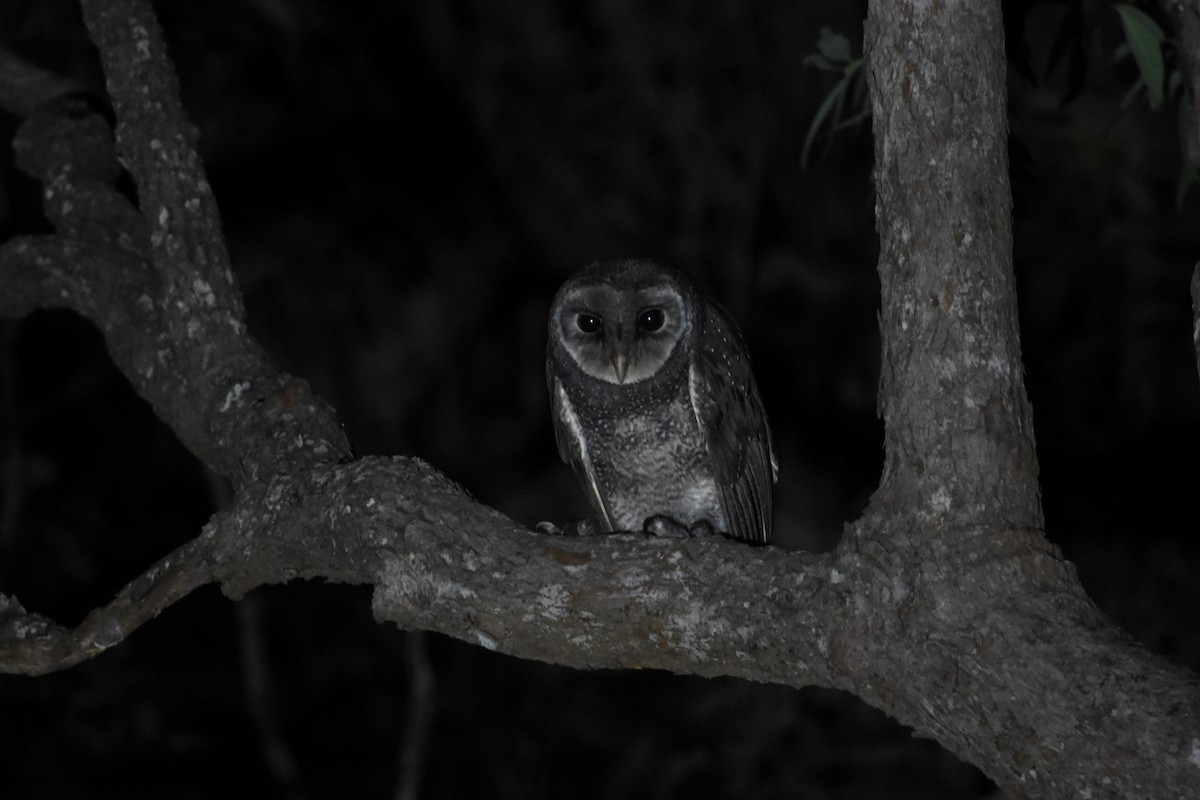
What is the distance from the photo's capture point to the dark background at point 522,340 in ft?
A: 19.5

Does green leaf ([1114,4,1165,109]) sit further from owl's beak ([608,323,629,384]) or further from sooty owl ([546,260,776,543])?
owl's beak ([608,323,629,384])

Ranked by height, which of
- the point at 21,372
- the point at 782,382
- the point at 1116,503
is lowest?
the point at 1116,503

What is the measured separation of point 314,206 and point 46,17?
238cm

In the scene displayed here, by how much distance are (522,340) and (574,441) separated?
4548 millimetres

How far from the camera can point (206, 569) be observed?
2.40m

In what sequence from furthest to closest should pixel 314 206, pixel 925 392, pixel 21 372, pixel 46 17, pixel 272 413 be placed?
pixel 314 206 → pixel 21 372 → pixel 46 17 → pixel 272 413 → pixel 925 392

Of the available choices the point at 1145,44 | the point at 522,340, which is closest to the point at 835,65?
the point at 1145,44

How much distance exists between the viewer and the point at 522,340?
343 inches

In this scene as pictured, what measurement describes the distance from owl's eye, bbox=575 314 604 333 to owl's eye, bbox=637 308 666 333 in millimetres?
124

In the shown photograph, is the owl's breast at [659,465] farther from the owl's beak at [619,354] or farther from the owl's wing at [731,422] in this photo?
the owl's beak at [619,354]

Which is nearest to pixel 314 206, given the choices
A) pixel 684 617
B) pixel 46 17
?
pixel 46 17

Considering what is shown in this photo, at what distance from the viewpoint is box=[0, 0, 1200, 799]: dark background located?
19.5ft

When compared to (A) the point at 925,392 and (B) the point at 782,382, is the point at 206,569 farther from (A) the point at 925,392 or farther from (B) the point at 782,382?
(B) the point at 782,382

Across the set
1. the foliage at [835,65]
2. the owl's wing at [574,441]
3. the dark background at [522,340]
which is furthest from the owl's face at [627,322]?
the dark background at [522,340]
